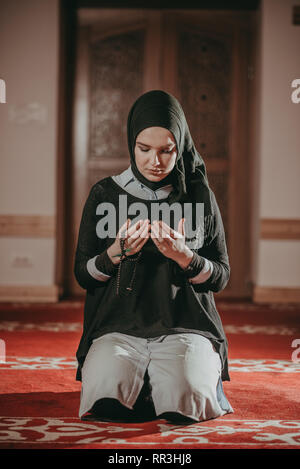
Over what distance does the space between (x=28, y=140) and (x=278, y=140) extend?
7.09 ft

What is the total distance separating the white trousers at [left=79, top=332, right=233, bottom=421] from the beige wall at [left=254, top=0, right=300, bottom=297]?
351 centimetres

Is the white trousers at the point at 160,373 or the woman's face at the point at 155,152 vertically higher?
the woman's face at the point at 155,152

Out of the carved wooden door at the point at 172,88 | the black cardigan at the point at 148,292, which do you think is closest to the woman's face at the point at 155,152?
the black cardigan at the point at 148,292

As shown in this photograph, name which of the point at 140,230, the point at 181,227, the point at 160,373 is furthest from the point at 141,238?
the point at 160,373

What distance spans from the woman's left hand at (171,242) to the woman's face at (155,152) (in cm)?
19

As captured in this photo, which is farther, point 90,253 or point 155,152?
point 90,253

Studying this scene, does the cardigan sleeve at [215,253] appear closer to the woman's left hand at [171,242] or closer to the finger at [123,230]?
the woman's left hand at [171,242]

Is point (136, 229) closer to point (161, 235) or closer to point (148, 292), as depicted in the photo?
point (161, 235)

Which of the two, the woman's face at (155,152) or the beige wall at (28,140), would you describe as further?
the beige wall at (28,140)

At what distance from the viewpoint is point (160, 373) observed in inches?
68.8

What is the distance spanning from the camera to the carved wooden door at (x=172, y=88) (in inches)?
216

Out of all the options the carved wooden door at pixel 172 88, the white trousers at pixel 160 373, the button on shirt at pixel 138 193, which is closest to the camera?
the white trousers at pixel 160 373
